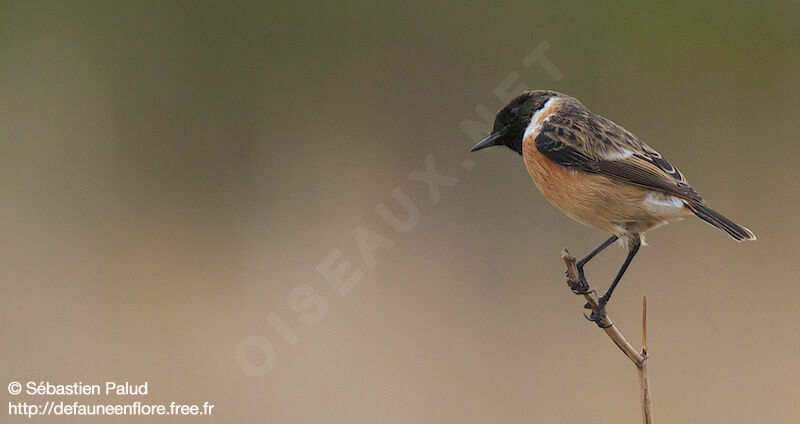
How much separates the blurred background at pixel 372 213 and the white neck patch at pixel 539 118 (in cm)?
192

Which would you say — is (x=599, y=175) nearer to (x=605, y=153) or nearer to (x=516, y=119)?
(x=605, y=153)

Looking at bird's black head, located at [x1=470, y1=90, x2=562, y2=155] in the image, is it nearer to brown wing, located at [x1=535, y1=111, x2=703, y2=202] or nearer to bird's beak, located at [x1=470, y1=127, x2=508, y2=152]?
bird's beak, located at [x1=470, y1=127, x2=508, y2=152]

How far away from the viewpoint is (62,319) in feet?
20.8

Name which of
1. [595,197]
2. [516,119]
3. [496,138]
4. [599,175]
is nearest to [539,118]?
[516,119]

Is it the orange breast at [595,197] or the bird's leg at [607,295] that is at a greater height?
the orange breast at [595,197]

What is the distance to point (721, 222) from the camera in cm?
370

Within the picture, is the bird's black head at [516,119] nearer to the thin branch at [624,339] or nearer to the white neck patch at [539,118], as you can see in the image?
the white neck patch at [539,118]

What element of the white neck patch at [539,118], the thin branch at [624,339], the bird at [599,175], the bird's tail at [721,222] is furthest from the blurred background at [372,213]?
the thin branch at [624,339]

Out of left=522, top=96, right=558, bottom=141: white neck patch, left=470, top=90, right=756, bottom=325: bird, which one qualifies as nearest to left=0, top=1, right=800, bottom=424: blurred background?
left=522, top=96, right=558, bottom=141: white neck patch

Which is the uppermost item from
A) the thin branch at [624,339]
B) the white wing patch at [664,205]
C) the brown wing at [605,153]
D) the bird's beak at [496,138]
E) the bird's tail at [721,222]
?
the bird's beak at [496,138]

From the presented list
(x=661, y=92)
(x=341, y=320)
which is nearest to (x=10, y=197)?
(x=341, y=320)

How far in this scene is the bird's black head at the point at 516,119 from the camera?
4.20 metres

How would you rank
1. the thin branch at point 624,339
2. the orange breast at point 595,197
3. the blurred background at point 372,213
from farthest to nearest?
the blurred background at point 372,213 < the orange breast at point 595,197 < the thin branch at point 624,339

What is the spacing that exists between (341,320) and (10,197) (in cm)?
306
